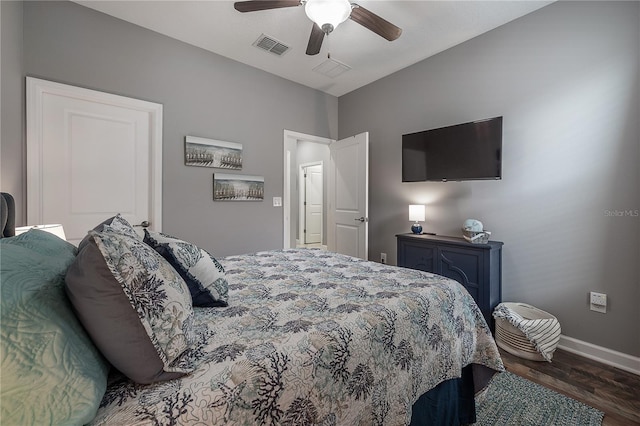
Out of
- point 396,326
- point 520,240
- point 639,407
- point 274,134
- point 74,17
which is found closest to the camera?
point 396,326

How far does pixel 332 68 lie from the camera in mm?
3467

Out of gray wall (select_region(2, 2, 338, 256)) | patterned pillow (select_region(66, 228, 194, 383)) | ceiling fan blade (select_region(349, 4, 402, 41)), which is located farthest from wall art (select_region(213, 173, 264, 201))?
patterned pillow (select_region(66, 228, 194, 383))

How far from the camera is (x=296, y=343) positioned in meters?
0.89

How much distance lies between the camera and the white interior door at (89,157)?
224 centimetres

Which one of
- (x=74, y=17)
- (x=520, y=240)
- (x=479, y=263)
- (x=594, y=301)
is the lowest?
(x=594, y=301)

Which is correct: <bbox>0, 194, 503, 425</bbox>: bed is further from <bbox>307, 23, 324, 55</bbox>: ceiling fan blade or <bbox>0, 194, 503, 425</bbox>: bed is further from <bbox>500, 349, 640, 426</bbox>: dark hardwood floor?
<bbox>307, 23, 324, 55</bbox>: ceiling fan blade

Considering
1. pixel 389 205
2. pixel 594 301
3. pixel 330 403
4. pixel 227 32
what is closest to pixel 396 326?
pixel 330 403

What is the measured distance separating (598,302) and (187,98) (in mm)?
4211

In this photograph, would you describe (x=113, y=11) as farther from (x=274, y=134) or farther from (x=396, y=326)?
(x=396, y=326)

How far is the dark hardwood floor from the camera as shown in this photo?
1.61m

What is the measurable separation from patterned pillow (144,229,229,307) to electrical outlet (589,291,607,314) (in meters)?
2.80

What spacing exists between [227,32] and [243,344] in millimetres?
3017

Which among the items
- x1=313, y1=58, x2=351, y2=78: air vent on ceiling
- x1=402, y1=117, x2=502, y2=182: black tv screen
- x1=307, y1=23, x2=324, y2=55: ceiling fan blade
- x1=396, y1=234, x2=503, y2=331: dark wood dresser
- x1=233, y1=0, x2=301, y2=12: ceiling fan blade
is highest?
x1=313, y1=58, x2=351, y2=78: air vent on ceiling

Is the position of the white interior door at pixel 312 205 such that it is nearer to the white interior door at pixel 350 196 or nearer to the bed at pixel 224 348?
the white interior door at pixel 350 196
